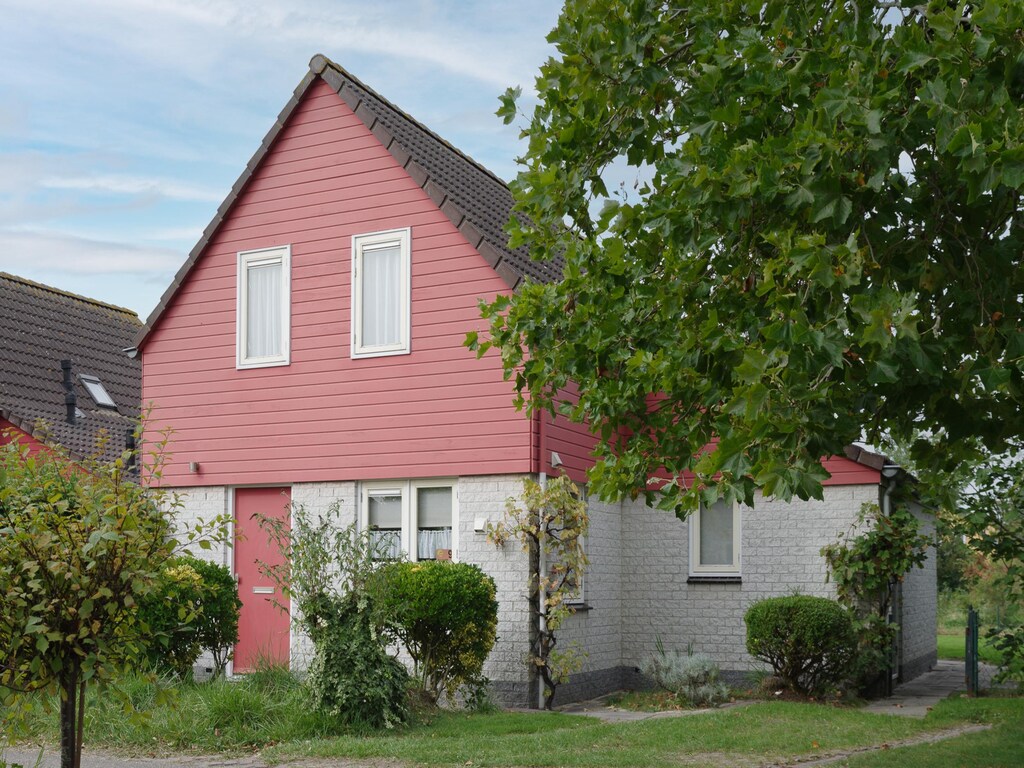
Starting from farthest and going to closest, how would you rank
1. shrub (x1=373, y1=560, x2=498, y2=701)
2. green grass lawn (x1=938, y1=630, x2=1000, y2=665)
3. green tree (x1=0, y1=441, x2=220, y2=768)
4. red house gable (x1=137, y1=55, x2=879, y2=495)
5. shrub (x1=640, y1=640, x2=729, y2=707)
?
green grass lawn (x1=938, y1=630, x2=1000, y2=665) → red house gable (x1=137, y1=55, x2=879, y2=495) → shrub (x1=640, y1=640, x2=729, y2=707) → shrub (x1=373, y1=560, x2=498, y2=701) → green tree (x1=0, y1=441, x2=220, y2=768)

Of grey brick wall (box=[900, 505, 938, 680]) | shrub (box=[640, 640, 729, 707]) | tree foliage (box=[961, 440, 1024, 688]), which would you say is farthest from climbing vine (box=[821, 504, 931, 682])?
→ grey brick wall (box=[900, 505, 938, 680])

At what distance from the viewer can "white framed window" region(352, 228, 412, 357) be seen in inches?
617

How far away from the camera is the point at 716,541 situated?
1661cm

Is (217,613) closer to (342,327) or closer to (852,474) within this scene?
(342,327)

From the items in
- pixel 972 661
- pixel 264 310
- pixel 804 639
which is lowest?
pixel 972 661

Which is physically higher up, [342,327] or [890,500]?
[342,327]

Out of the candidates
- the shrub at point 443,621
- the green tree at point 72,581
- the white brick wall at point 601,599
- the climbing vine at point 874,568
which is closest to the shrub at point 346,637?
the shrub at point 443,621

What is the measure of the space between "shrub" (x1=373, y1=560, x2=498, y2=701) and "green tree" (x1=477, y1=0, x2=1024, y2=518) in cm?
443

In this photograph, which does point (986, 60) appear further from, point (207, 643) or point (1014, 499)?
point (207, 643)

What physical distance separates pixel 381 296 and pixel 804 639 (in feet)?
23.5

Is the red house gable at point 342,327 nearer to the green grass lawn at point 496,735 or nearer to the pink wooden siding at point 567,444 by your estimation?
the pink wooden siding at point 567,444

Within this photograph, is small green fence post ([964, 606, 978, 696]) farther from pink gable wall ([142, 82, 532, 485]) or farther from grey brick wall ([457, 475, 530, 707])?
pink gable wall ([142, 82, 532, 485])

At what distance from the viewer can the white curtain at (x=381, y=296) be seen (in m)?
15.8

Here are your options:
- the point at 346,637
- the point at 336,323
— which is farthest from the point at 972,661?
the point at 336,323
